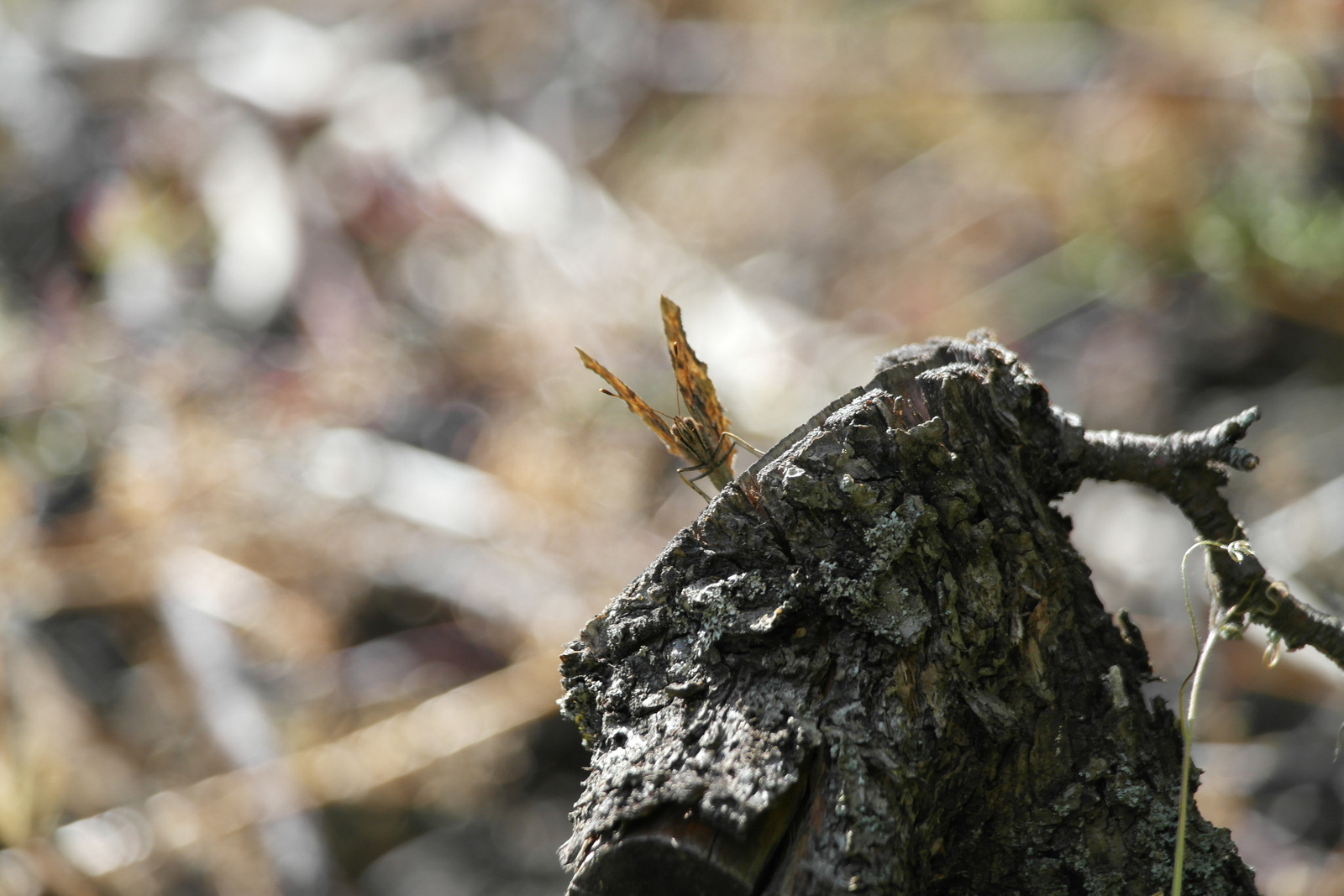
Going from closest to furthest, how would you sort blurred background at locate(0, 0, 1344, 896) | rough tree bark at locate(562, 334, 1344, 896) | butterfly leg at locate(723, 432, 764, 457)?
rough tree bark at locate(562, 334, 1344, 896) < butterfly leg at locate(723, 432, 764, 457) < blurred background at locate(0, 0, 1344, 896)

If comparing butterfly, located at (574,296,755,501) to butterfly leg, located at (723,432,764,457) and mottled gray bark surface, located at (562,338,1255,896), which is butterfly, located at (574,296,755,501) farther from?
mottled gray bark surface, located at (562,338,1255,896)

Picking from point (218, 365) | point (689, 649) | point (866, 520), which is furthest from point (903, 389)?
point (218, 365)

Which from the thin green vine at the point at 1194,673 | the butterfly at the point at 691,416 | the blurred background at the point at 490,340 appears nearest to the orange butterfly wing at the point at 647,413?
the butterfly at the point at 691,416

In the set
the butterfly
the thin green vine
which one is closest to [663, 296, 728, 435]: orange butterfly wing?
the butterfly

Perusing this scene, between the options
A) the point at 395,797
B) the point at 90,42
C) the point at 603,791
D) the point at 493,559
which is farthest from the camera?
the point at 90,42

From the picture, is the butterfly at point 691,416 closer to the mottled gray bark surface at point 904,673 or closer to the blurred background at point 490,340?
the mottled gray bark surface at point 904,673

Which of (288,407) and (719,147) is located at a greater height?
(719,147)

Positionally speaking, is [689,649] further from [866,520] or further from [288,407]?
[288,407]

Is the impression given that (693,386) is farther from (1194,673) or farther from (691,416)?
(1194,673)
